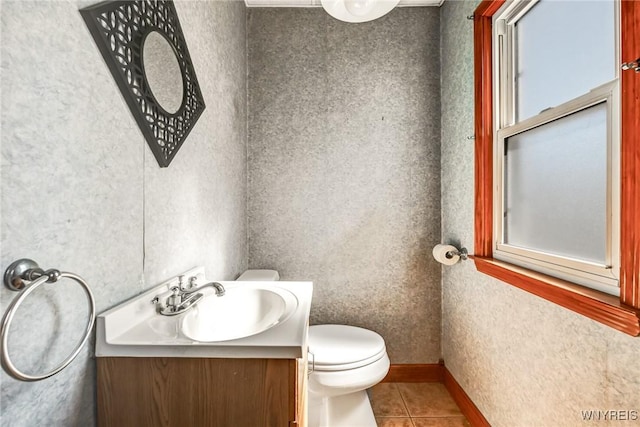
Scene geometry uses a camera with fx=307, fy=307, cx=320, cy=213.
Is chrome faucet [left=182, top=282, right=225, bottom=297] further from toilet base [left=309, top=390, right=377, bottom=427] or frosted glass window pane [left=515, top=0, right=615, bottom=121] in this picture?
frosted glass window pane [left=515, top=0, right=615, bottom=121]

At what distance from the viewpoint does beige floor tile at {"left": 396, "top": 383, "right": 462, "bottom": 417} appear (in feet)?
5.65

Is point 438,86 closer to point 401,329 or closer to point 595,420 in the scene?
point 401,329

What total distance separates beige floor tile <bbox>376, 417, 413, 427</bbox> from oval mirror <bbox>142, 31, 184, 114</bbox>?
1790mm

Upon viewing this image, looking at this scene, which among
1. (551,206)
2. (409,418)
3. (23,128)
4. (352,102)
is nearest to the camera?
(23,128)

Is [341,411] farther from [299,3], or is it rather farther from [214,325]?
[299,3]

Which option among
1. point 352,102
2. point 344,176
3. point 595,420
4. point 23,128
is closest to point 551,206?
point 595,420

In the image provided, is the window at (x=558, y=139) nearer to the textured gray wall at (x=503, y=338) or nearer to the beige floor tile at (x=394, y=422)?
the textured gray wall at (x=503, y=338)

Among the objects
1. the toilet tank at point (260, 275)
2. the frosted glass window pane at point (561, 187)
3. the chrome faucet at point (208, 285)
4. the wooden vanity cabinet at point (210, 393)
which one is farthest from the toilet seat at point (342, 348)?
the frosted glass window pane at point (561, 187)

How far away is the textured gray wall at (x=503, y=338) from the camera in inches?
34.7

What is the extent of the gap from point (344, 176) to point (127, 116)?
1352 mm

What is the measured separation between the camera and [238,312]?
45.1 inches

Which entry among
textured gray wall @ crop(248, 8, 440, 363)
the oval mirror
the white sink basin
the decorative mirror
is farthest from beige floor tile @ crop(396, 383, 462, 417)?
the oval mirror

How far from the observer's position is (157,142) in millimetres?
960

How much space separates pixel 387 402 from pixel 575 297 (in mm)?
1283
